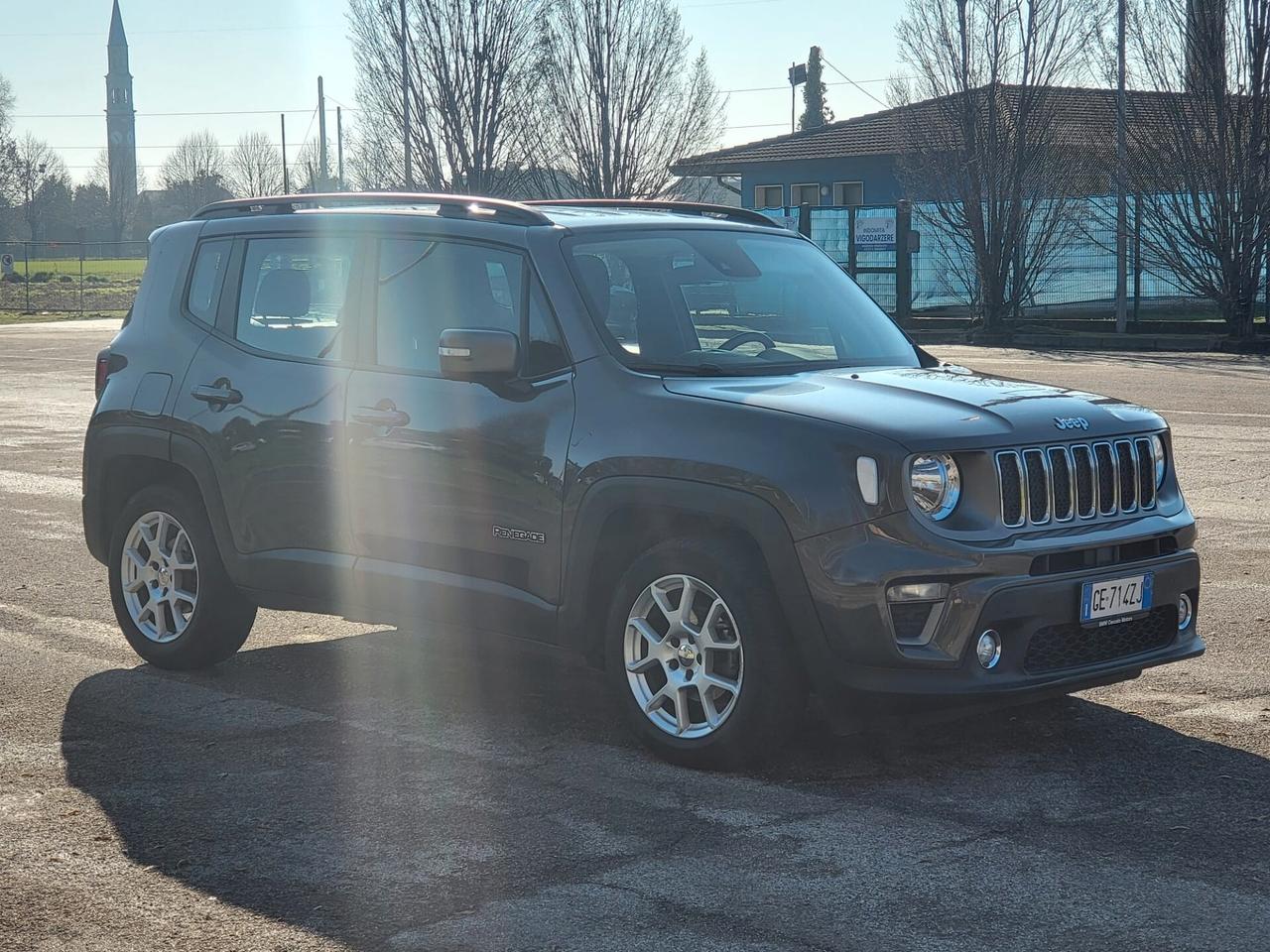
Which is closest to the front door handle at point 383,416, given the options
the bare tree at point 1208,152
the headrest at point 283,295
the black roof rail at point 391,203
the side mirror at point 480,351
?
the side mirror at point 480,351

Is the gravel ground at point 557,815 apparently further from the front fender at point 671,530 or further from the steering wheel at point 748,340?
the steering wheel at point 748,340

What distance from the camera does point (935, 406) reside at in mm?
5523

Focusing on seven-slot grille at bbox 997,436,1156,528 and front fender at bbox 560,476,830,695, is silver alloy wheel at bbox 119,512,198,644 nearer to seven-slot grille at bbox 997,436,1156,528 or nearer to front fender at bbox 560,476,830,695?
front fender at bbox 560,476,830,695

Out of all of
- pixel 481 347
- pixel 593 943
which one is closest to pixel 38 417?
pixel 481 347

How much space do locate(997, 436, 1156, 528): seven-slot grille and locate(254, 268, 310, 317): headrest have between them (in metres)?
2.96

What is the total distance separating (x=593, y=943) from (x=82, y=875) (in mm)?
1505

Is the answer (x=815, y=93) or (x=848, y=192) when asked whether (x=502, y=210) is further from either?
(x=815, y=93)

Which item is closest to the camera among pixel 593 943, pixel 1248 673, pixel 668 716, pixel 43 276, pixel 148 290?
pixel 593 943

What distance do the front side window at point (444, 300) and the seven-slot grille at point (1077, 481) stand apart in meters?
1.70

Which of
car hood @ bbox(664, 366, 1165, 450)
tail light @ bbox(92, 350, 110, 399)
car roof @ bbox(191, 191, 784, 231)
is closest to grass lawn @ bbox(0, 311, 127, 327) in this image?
tail light @ bbox(92, 350, 110, 399)

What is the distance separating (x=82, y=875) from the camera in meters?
4.67

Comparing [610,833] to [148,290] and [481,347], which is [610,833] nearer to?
[481,347]

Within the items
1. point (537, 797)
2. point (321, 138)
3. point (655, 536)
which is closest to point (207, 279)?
point (655, 536)

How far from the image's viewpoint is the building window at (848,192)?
48.6 m
